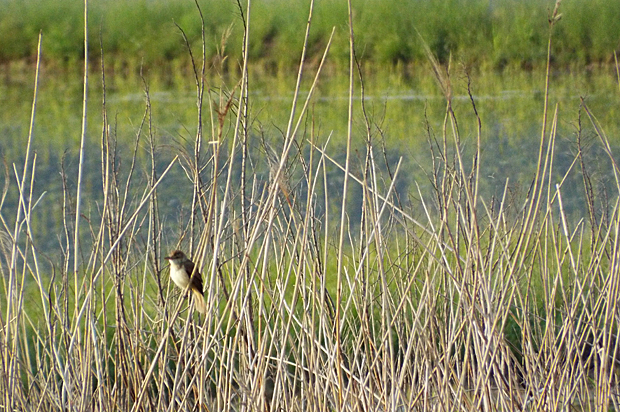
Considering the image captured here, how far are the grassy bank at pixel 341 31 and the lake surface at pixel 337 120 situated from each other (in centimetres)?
47

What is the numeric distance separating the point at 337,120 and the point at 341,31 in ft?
13.3

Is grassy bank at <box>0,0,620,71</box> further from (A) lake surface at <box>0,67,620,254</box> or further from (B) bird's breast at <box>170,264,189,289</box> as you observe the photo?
(B) bird's breast at <box>170,264,189,289</box>

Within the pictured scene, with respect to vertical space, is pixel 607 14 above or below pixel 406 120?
above

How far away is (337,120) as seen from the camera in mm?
10062

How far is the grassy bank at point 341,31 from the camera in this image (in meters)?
13.9

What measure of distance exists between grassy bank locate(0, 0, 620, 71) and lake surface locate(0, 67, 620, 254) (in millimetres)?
467

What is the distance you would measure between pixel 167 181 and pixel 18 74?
33.6 ft

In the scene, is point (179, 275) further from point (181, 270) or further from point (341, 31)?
point (341, 31)

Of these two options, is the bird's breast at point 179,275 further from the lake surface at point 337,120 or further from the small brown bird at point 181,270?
the lake surface at point 337,120

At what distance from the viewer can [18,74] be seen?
54.0 feet

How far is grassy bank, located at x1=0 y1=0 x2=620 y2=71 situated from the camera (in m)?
13.9

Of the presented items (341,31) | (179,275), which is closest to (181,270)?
(179,275)

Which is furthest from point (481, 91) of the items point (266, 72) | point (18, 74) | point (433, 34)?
point (18, 74)

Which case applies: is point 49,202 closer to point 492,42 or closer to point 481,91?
point 481,91
